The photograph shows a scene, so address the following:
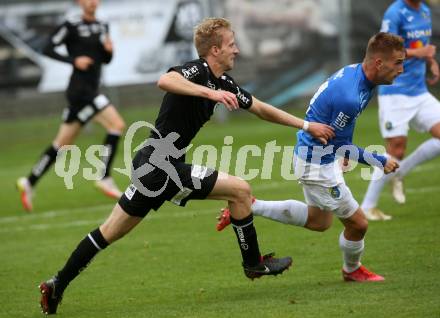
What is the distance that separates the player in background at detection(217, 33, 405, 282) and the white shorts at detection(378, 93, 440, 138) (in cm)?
294

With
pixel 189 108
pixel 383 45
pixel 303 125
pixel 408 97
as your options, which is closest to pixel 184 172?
pixel 189 108

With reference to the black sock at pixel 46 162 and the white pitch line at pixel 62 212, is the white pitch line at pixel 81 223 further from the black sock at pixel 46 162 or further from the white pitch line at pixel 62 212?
the black sock at pixel 46 162

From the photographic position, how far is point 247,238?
275 inches

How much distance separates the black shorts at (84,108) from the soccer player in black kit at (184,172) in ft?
19.4

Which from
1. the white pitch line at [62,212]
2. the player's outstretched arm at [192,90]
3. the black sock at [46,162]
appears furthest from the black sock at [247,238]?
the black sock at [46,162]

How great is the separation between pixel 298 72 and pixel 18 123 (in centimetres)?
665

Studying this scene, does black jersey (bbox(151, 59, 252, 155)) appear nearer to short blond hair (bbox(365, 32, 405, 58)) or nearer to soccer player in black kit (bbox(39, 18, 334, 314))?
soccer player in black kit (bbox(39, 18, 334, 314))

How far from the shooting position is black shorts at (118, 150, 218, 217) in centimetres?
679

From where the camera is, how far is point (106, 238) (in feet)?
22.7

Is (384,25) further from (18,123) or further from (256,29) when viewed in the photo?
(18,123)

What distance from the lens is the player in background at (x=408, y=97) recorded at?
394 inches

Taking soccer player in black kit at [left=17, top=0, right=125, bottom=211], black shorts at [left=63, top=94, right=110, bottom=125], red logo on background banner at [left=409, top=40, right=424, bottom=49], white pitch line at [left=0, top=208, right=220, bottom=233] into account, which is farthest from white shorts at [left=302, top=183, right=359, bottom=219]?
black shorts at [left=63, top=94, right=110, bottom=125]

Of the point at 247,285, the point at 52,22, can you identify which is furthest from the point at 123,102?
the point at 247,285

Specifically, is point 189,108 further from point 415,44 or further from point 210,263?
point 415,44
